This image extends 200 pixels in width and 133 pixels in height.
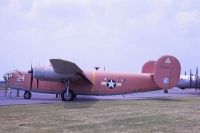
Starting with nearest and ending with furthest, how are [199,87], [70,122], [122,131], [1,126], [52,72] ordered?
[122,131], [1,126], [70,122], [52,72], [199,87]

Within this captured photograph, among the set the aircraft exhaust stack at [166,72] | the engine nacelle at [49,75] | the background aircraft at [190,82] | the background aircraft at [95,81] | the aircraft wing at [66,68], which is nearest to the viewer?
the aircraft wing at [66,68]

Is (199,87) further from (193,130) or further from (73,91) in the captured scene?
(193,130)

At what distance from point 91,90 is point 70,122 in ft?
54.4

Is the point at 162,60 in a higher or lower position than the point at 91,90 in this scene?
higher

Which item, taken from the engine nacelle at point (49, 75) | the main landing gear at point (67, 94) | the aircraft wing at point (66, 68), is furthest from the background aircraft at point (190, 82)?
the engine nacelle at point (49, 75)

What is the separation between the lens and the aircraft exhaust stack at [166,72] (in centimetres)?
3050

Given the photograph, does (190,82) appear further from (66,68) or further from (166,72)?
(66,68)

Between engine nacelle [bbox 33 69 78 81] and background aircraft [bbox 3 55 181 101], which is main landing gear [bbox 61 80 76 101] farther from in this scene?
engine nacelle [bbox 33 69 78 81]

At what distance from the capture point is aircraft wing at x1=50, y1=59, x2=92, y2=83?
26384 mm

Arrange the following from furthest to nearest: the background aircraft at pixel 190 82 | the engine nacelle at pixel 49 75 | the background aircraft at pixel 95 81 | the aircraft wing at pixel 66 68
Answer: the background aircraft at pixel 190 82 < the background aircraft at pixel 95 81 < the engine nacelle at pixel 49 75 < the aircraft wing at pixel 66 68

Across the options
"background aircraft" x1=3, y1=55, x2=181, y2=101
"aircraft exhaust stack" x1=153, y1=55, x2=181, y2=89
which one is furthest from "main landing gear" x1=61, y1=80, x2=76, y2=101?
"aircraft exhaust stack" x1=153, y1=55, x2=181, y2=89

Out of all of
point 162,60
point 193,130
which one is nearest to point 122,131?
point 193,130

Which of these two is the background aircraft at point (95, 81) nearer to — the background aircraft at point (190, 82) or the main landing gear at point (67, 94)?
the main landing gear at point (67, 94)

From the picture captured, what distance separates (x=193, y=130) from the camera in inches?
455
